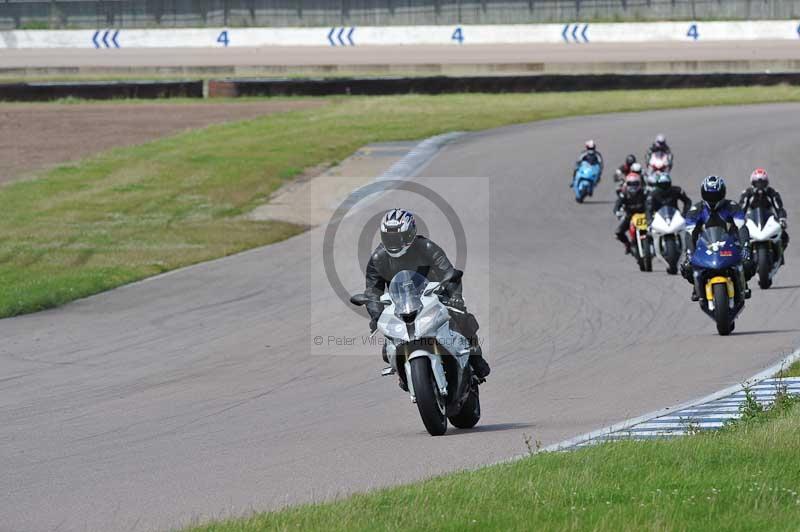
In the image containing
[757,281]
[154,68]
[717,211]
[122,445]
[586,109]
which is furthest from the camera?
[154,68]

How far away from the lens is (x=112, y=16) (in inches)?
2564

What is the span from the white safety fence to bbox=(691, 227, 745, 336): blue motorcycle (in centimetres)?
4551

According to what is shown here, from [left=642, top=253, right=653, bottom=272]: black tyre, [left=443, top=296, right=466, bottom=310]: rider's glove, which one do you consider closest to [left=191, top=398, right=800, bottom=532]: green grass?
[left=443, top=296, right=466, bottom=310]: rider's glove

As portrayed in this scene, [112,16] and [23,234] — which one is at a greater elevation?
[112,16]

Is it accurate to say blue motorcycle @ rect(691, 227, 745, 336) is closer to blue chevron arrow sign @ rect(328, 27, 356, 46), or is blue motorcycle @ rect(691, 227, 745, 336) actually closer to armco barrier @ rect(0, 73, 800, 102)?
armco barrier @ rect(0, 73, 800, 102)

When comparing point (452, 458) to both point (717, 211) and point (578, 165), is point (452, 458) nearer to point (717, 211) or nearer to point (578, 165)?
point (717, 211)

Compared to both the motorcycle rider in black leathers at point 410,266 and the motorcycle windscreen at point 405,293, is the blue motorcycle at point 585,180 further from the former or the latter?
the motorcycle windscreen at point 405,293

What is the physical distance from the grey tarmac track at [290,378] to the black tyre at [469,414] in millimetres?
142

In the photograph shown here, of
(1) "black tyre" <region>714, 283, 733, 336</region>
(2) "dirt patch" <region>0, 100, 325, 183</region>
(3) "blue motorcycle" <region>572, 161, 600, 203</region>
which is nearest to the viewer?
(1) "black tyre" <region>714, 283, 733, 336</region>

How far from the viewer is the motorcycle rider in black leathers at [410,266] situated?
9664 mm

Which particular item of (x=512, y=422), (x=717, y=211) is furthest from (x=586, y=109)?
(x=512, y=422)

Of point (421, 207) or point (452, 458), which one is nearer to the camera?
point (452, 458)

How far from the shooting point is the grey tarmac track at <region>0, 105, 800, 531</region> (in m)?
8.44

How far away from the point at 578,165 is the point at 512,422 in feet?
65.0
